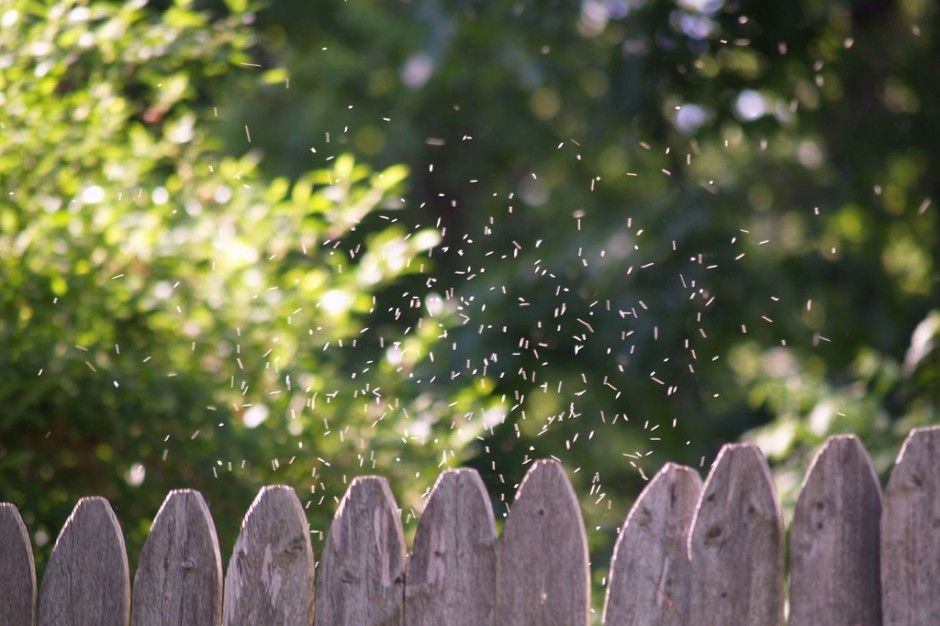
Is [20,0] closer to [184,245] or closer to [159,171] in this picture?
[184,245]

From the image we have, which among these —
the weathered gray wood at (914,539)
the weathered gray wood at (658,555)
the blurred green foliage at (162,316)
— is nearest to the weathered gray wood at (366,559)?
the weathered gray wood at (658,555)

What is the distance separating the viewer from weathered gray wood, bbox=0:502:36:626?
2.22 metres

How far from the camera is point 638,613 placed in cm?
196

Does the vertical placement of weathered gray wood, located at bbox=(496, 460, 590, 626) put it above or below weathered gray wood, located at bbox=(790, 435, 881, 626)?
below

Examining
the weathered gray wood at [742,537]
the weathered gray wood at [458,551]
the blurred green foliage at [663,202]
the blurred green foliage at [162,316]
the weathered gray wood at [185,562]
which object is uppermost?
the weathered gray wood at [742,537]

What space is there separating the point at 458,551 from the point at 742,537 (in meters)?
0.45

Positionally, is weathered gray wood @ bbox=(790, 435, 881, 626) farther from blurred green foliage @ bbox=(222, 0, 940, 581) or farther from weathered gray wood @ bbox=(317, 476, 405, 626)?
blurred green foliage @ bbox=(222, 0, 940, 581)

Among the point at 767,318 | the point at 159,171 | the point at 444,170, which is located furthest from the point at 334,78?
the point at 159,171

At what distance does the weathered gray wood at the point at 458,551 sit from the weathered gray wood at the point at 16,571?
0.72 m

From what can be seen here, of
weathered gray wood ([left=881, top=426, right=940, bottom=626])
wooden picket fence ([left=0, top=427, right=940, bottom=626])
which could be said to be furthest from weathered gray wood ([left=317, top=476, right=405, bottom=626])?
weathered gray wood ([left=881, top=426, right=940, bottom=626])

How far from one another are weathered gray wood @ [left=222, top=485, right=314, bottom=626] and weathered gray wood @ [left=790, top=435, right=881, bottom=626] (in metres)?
0.80

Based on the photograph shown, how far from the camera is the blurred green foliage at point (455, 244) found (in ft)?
10.1

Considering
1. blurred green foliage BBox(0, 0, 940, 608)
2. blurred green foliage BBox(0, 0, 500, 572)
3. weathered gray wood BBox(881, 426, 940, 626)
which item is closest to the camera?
weathered gray wood BBox(881, 426, 940, 626)

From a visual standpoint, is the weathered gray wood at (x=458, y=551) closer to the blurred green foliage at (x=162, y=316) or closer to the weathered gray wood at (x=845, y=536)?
the weathered gray wood at (x=845, y=536)
